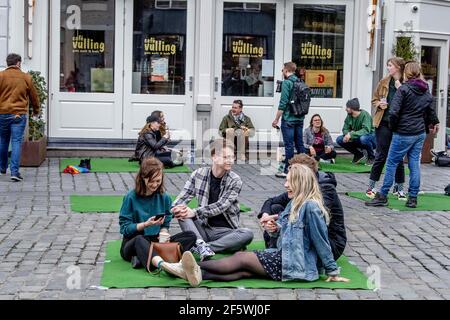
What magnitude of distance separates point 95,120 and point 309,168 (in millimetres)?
10550

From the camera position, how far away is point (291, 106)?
14.8 m

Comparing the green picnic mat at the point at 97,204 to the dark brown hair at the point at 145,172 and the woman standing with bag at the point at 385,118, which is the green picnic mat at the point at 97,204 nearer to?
the woman standing with bag at the point at 385,118

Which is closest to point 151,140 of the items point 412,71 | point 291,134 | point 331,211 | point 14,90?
point 291,134

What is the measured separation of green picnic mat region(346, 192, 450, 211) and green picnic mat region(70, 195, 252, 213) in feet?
6.70

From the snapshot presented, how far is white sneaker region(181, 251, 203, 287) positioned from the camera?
722 centimetres

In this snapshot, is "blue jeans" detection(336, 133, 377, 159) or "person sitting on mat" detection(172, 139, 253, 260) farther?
"blue jeans" detection(336, 133, 377, 159)

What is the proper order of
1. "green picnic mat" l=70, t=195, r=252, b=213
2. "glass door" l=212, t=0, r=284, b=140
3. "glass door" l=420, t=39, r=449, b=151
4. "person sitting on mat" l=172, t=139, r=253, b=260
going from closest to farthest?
"person sitting on mat" l=172, t=139, r=253, b=260 < "green picnic mat" l=70, t=195, r=252, b=213 < "glass door" l=212, t=0, r=284, b=140 < "glass door" l=420, t=39, r=449, b=151

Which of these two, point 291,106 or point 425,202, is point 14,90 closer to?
point 291,106

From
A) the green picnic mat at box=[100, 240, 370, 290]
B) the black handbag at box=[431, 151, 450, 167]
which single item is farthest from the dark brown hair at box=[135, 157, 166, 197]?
the black handbag at box=[431, 151, 450, 167]

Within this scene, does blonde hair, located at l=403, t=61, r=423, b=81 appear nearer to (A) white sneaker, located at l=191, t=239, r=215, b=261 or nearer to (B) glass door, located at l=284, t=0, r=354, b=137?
(A) white sneaker, located at l=191, t=239, r=215, b=261

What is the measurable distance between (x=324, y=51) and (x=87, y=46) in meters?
4.74

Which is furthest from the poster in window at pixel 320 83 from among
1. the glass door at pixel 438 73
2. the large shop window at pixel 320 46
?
the glass door at pixel 438 73

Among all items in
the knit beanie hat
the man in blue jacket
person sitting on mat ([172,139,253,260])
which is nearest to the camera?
person sitting on mat ([172,139,253,260])

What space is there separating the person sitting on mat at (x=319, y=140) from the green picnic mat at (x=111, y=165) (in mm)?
2416
